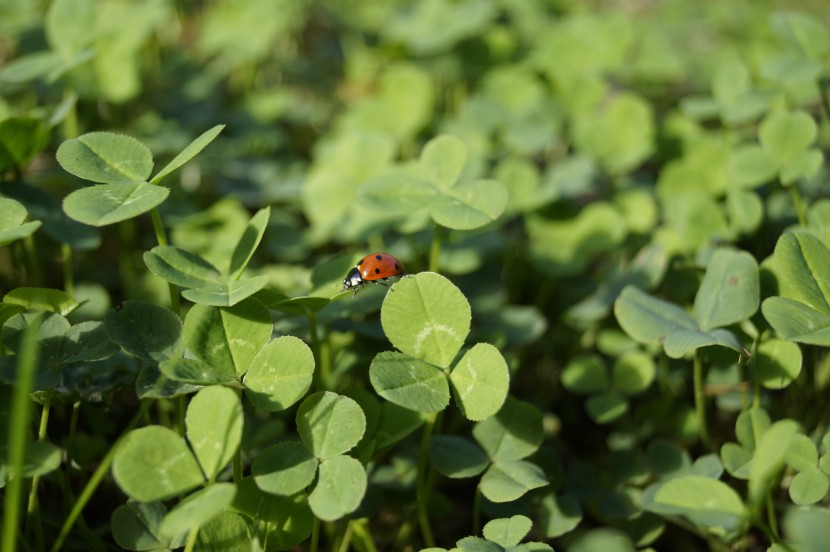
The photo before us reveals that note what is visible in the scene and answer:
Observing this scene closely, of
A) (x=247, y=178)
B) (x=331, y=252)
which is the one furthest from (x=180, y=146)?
(x=331, y=252)

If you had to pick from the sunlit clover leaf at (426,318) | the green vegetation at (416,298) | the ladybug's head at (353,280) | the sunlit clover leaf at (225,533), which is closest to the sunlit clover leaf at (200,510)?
the green vegetation at (416,298)

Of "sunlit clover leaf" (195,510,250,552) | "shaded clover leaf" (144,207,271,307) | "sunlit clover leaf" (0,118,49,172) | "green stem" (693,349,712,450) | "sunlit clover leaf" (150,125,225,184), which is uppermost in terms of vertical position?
"sunlit clover leaf" (150,125,225,184)

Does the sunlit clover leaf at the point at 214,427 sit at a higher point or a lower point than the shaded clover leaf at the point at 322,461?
higher

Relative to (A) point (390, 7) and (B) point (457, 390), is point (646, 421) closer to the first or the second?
(B) point (457, 390)

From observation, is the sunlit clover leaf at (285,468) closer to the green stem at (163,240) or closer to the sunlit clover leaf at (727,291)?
the green stem at (163,240)

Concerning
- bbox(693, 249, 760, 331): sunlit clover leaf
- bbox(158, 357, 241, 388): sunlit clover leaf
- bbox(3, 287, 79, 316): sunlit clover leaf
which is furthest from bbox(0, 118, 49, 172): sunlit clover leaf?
bbox(693, 249, 760, 331): sunlit clover leaf

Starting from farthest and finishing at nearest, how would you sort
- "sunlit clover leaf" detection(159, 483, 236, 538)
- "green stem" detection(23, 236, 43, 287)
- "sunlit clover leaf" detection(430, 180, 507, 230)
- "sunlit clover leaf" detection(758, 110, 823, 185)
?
1. "sunlit clover leaf" detection(758, 110, 823, 185)
2. "green stem" detection(23, 236, 43, 287)
3. "sunlit clover leaf" detection(430, 180, 507, 230)
4. "sunlit clover leaf" detection(159, 483, 236, 538)

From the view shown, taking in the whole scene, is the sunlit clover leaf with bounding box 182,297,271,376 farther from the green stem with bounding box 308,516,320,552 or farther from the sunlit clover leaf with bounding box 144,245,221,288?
the green stem with bounding box 308,516,320,552

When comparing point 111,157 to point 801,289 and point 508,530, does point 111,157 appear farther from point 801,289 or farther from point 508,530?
point 801,289
